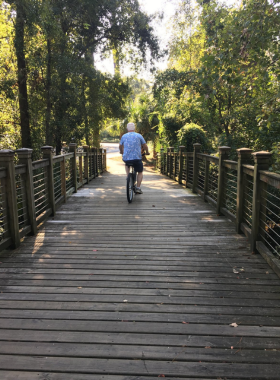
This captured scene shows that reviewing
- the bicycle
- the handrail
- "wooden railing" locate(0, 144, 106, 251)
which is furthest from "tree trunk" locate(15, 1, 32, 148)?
the handrail

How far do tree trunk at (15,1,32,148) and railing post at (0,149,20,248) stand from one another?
6215 mm

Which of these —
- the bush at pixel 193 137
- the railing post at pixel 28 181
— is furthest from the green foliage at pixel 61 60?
the railing post at pixel 28 181

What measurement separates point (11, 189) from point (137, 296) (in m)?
2.08

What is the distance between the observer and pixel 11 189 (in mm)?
3773

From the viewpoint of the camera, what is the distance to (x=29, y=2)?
7840 millimetres

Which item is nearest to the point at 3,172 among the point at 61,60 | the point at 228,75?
the point at 228,75

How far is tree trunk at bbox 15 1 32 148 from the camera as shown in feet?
28.0

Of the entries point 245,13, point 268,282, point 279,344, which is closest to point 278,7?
point 245,13

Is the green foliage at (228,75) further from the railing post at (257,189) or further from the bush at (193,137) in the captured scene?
the railing post at (257,189)

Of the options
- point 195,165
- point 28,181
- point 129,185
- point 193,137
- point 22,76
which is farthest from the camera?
point 193,137

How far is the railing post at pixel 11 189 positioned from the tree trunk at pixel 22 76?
6.21 m

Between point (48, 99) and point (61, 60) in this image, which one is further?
point (48, 99)

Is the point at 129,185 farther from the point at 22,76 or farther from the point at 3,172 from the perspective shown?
the point at 22,76

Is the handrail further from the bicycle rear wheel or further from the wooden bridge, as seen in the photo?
the bicycle rear wheel
